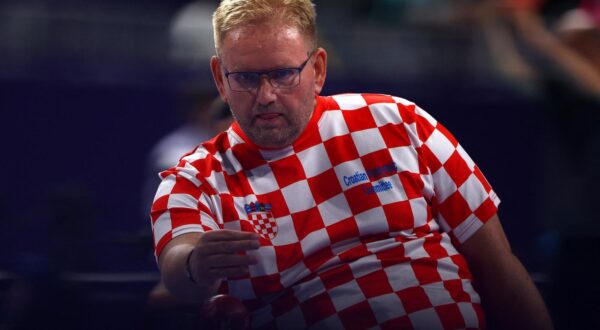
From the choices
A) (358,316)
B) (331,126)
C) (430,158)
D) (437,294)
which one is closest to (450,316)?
(437,294)

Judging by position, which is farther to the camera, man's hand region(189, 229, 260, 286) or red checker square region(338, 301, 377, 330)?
red checker square region(338, 301, 377, 330)

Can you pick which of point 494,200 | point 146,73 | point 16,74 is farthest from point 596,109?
point 16,74

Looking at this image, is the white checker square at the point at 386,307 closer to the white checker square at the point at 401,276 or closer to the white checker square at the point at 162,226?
the white checker square at the point at 401,276

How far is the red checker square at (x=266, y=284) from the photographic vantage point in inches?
56.6

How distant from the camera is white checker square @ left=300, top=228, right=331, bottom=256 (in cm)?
144

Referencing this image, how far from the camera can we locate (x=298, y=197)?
147 centimetres

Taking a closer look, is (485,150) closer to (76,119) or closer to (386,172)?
(76,119)

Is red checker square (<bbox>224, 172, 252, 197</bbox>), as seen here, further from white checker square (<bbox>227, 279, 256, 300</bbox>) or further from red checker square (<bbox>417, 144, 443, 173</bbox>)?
red checker square (<bbox>417, 144, 443, 173</bbox>)

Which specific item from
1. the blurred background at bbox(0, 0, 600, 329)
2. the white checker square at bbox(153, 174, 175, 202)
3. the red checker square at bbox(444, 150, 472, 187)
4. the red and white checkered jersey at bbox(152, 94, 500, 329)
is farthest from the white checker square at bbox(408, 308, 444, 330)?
the blurred background at bbox(0, 0, 600, 329)

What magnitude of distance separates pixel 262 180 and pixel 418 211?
0.26 metres

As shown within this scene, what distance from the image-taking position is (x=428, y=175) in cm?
150

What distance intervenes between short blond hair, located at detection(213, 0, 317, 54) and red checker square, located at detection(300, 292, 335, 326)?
42cm

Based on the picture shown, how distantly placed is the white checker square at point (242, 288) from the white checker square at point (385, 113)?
1.11ft

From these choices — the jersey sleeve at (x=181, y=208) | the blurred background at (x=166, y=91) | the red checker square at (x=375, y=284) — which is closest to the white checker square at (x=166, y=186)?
the jersey sleeve at (x=181, y=208)
